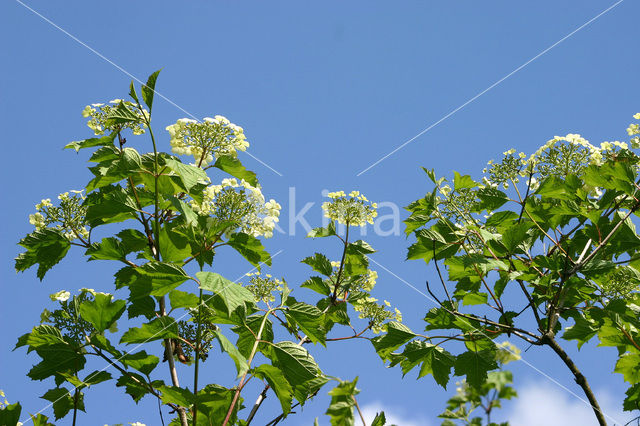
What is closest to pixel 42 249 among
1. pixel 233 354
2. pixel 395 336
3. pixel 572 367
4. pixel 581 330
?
pixel 233 354

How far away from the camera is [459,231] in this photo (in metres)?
4.80

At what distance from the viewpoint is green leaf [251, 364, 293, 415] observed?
344 cm

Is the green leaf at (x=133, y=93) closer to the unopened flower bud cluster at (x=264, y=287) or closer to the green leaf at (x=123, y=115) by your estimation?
the green leaf at (x=123, y=115)

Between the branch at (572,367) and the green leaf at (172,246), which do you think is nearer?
the green leaf at (172,246)

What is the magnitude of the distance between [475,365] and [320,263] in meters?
1.70

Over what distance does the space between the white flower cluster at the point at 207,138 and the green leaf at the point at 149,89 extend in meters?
0.90

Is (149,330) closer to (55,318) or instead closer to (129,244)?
(129,244)

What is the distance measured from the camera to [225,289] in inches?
112

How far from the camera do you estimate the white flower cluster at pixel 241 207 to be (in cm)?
409

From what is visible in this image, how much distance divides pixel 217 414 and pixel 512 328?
2.20 metres

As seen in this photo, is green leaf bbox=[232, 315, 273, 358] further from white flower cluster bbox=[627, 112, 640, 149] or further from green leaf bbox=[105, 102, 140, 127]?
white flower cluster bbox=[627, 112, 640, 149]

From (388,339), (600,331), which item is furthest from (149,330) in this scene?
(600,331)

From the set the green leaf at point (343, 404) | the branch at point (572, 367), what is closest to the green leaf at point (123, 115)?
the green leaf at point (343, 404)

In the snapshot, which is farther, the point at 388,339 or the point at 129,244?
the point at 388,339
